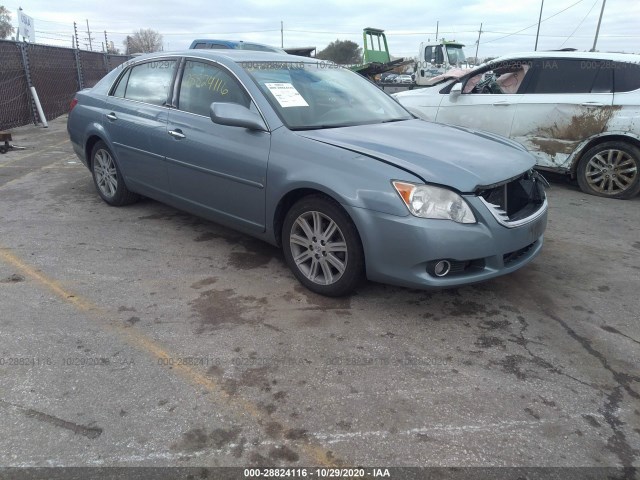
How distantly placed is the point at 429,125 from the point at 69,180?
5.02m

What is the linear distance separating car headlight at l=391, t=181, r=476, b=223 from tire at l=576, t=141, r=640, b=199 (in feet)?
13.7

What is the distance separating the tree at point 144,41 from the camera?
60312 mm

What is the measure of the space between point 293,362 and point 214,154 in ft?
6.13

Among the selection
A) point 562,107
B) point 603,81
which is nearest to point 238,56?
point 562,107

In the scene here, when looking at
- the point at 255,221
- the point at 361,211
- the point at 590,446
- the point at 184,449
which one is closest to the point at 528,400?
the point at 590,446

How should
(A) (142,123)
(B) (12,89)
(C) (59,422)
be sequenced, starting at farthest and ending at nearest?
1. (B) (12,89)
2. (A) (142,123)
3. (C) (59,422)

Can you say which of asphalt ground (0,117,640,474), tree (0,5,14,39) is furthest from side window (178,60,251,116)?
tree (0,5,14,39)

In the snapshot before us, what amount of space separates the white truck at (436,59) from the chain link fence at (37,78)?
42.8 ft

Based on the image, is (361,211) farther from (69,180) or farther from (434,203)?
(69,180)

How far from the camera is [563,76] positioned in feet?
21.1

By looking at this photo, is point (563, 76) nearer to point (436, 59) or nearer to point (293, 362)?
point (293, 362)

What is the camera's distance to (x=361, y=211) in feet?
10.1

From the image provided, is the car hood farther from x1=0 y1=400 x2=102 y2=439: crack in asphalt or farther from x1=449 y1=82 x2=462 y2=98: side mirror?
x1=449 y1=82 x2=462 y2=98: side mirror

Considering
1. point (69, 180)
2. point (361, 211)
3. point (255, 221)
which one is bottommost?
point (69, 180)
